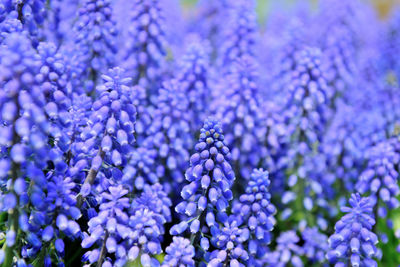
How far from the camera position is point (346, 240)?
5.10 metres

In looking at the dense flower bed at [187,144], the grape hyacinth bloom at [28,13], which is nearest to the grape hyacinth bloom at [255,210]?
the dense flower bed at [187,144]

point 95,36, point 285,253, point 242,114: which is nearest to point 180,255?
point 285,253

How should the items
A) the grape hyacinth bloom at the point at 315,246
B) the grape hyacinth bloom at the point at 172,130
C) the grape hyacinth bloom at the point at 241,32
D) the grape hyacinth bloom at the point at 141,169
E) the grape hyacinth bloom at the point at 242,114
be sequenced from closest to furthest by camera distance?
the grape hyacinth bloom at the point at 141,169 → the grape hyacinth bloom at the point at 172,130 → the grape hyacinth bloom at the point at 315,246 → the grape hyacinth bloom at the point at 242,114 → the grape hyacinth bloom at the point at 241,32

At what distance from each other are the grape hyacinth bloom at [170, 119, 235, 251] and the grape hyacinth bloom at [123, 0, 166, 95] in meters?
2.47

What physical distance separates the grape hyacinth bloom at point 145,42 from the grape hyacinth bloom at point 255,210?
2.62m

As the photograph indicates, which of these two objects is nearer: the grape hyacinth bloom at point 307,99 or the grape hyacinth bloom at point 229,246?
the grape hyacinth bloom at point 229,246

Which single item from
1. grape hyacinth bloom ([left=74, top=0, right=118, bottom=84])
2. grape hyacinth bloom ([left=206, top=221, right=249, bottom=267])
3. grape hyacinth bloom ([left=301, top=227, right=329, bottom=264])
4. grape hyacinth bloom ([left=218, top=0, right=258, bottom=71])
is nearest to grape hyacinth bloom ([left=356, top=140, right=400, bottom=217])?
grape hyacinth bloom ([left=301, top=227, right=329, bottom=264])

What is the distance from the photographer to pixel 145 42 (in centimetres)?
686

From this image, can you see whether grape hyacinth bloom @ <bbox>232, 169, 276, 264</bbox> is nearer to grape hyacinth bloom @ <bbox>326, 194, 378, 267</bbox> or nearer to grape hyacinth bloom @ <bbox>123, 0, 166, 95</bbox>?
grape hyacinth bloom @ <bbox>326, 194, 378, 267</bbox>

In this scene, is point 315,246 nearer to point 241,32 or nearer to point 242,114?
point 242,114

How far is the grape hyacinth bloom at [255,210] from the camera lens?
16.3 feet

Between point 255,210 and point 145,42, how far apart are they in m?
3.24

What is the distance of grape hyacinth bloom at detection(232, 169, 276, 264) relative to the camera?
498 centimetres

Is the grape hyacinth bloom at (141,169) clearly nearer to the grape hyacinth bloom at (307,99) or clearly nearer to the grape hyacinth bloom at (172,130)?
the grape hyacinth bloom at (172,130)
